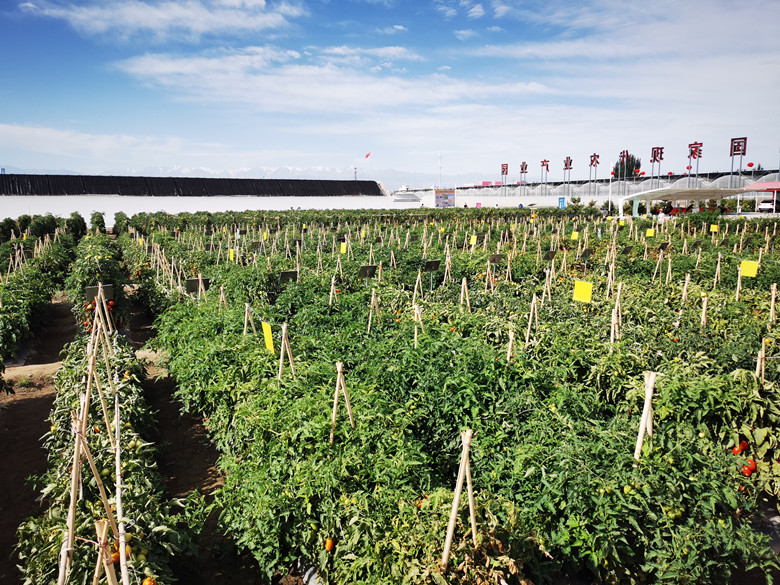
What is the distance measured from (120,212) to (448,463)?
129 feet

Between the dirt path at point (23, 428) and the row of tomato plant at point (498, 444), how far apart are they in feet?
6.80

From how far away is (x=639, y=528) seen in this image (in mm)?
3305

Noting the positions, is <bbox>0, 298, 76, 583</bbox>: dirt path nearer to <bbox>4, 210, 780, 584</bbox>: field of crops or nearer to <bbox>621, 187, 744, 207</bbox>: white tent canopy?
<bbox>4, 210, 780, 584</bbox>: field of crops

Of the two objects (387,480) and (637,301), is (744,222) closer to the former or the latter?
(637,301)

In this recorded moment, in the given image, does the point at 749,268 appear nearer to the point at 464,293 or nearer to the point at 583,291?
the point at 583,291

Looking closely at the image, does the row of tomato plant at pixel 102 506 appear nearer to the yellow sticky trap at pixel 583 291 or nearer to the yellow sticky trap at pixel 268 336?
the yellow sticky trap at pixel 268 336

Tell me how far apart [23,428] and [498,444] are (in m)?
7.12

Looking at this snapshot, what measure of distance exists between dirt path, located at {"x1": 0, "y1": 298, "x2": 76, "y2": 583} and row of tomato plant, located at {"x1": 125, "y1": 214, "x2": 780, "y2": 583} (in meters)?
2.07

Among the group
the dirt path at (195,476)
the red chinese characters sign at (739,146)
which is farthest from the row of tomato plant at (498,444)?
the red chinese characters sign at (739,146)

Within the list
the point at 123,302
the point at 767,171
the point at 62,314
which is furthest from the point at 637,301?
the point at 767,171

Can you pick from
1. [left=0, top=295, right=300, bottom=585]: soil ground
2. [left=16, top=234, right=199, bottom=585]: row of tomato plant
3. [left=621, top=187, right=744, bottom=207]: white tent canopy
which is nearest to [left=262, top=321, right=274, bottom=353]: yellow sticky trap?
[left=16, top=234, right=199, bottom=585]: row of tomato plant

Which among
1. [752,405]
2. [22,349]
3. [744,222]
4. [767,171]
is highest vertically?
[767,171]

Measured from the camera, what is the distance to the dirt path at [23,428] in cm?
522

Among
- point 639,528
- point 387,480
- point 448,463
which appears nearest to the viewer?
point 639,528
